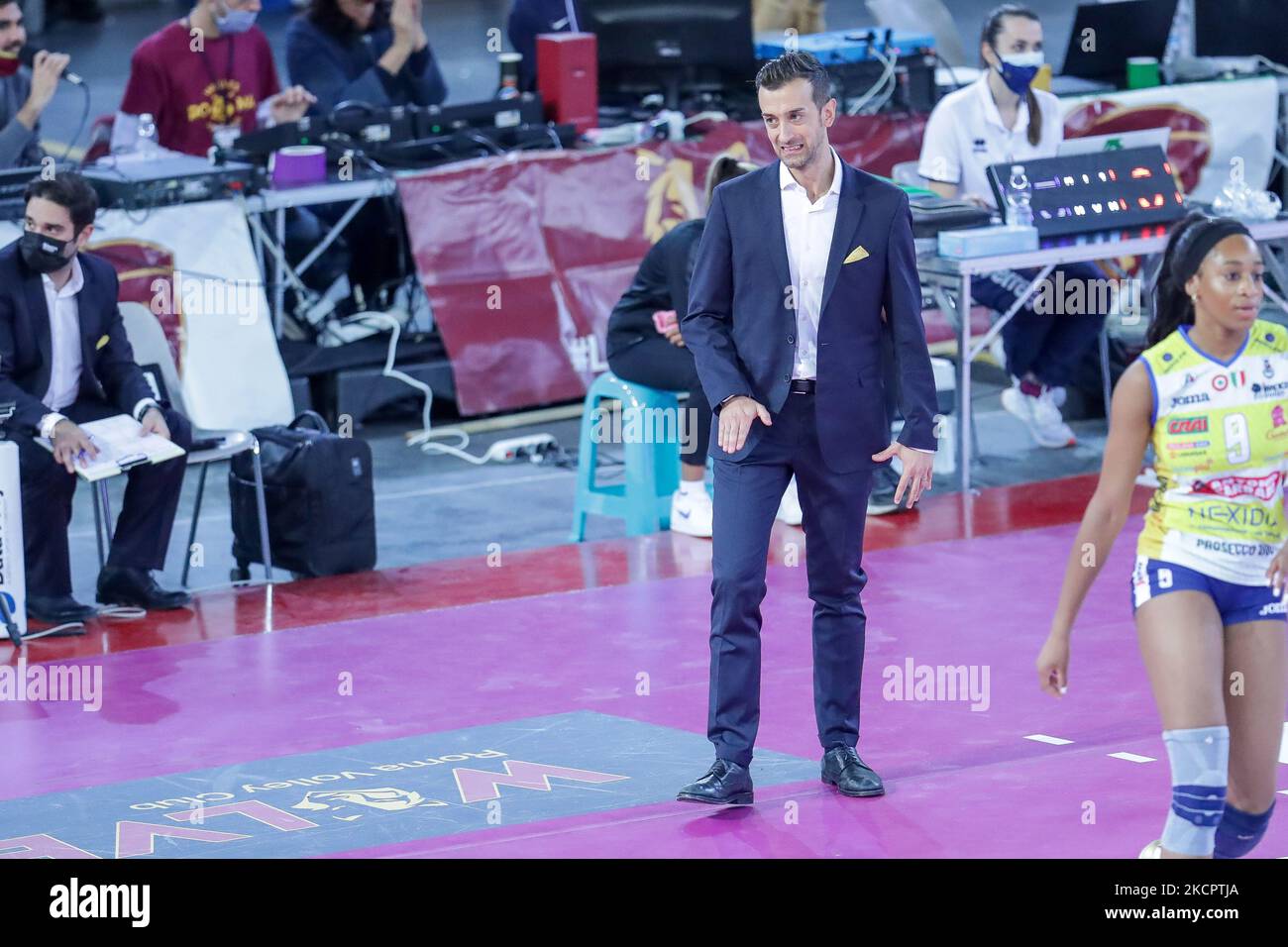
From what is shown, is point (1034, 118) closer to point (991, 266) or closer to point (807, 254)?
point (991, 266)

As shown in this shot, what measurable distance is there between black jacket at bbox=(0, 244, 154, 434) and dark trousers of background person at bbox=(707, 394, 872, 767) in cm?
306

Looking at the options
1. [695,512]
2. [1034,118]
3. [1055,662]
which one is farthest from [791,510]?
[1055,662]

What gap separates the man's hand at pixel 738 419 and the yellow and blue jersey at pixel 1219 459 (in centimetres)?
100

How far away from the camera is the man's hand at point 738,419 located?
4.64m

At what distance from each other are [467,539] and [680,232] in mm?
1562

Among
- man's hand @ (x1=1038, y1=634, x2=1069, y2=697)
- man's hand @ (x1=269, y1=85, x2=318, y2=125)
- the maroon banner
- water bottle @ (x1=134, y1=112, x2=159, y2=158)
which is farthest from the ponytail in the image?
man's hand @ (x1=1038, y1=634, x2=1069, y2=697)

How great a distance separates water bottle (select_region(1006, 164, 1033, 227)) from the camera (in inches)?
325

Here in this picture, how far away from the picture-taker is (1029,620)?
667cm

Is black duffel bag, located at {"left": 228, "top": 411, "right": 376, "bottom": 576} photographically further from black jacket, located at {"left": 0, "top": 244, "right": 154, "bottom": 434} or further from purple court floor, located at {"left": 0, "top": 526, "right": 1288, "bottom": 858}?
purple court floor, located at {"left": 0, "top": 526, "right": 1288, "bottom": 858}

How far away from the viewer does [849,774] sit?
4875 mm

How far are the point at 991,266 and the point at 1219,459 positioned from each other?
429 cm

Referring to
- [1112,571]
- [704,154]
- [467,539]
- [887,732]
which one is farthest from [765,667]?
[704,154]

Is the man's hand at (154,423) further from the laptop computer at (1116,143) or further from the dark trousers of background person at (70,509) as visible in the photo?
the laptop computer at (1116,143)
